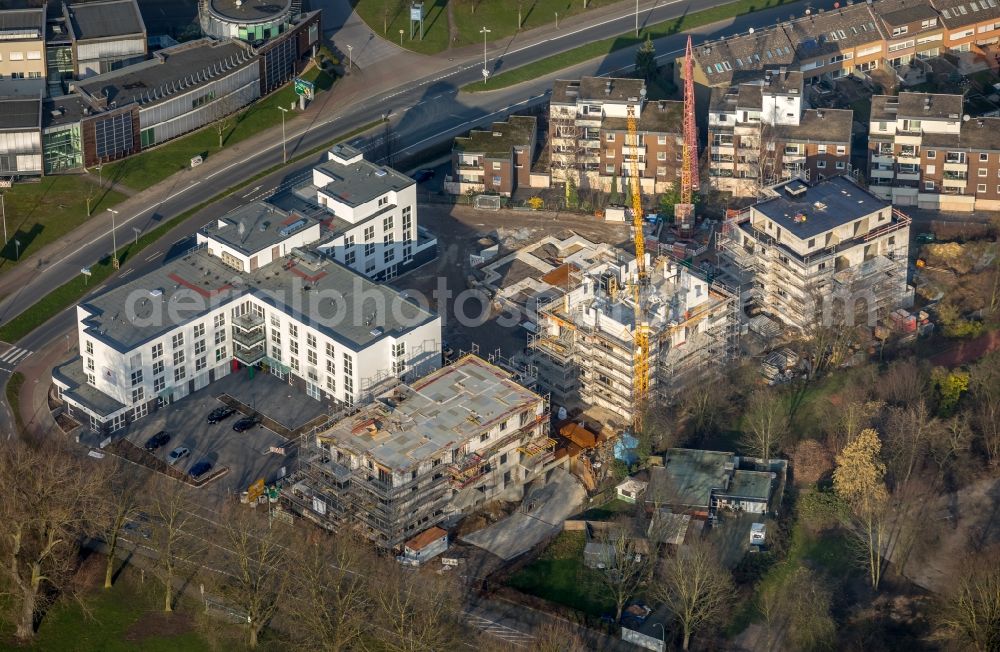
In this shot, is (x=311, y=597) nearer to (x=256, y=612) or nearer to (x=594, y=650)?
(x=256, y=612)

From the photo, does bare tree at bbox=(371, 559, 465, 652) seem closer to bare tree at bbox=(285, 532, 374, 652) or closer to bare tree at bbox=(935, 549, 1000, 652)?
bare tree at bbox=(285, 532, 374, 652)

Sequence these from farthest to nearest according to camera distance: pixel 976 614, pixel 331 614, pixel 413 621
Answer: pixel 331 614
pixel 413 621
pixel 976 614

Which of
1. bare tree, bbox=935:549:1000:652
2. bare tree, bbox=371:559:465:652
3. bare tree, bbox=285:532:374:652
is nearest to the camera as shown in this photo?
bare tree, bbox=371:559:465:652

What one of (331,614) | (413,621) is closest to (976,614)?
(413,621)

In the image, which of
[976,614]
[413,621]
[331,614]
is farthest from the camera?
[331,614]

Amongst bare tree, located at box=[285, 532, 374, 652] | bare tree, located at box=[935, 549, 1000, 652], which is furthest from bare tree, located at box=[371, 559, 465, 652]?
bare tree, located at box=[935, 549, 1000, 652]

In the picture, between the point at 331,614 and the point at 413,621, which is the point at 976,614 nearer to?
the point at 413,621

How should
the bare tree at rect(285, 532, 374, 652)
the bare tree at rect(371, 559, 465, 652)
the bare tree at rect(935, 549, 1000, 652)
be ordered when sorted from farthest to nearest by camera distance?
the bare tree at rect(285, 532, 374, 652)
the bare tree at rect(935, 549, 1000, 652)
the bare tree at rect(371, 559, 465, 652)

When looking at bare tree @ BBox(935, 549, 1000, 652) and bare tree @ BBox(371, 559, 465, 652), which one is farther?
bare tree @ BBox(935, 549, 1000, 652)

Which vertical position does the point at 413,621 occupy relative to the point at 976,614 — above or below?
below
